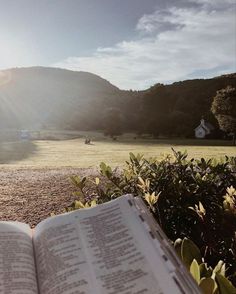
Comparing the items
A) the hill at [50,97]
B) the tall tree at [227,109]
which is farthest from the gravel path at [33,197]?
the hill at [50,97]

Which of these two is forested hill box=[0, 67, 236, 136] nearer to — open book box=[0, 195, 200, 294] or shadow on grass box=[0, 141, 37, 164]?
shadow on grass box=[0, 141, 37, 164]

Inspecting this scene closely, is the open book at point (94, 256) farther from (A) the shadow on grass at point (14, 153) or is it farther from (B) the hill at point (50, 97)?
(B) the hill at point (50, 97)

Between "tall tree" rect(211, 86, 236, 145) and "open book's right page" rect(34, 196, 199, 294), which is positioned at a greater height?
"tall tree" rect(211, 86, 236, 145)

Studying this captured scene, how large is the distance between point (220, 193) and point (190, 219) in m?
0.60

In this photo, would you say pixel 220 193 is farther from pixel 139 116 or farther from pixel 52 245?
pixel 139 116

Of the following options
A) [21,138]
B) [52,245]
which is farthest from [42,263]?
[21,138]

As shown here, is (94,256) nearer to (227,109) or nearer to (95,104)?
(227,109)

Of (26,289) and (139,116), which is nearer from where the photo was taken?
(26,289)

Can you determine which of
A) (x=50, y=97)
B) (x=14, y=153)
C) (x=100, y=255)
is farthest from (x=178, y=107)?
(x=100, y=255)

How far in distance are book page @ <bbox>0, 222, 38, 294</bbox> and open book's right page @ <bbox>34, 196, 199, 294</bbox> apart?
5 centimetres

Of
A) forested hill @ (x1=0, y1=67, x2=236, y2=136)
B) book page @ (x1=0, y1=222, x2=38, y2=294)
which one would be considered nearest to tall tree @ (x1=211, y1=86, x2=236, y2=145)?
forested hill @ (x1=0, y1=67, x2=236, y2=136)

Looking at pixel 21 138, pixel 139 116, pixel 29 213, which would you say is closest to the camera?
pixel 29 213

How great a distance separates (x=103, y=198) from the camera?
4.99 meters

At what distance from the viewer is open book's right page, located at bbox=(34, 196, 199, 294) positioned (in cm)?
194
